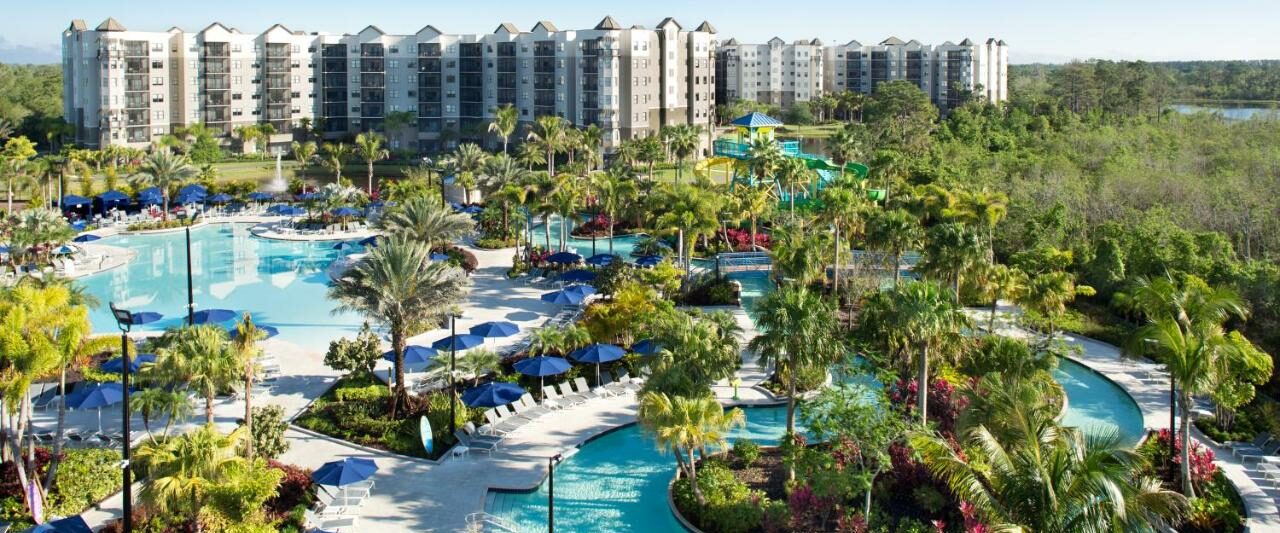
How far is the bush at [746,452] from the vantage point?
24469mm

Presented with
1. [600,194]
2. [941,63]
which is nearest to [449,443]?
[600,194]

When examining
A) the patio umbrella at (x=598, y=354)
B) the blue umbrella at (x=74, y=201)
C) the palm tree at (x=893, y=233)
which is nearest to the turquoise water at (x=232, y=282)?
the blue umbrella at (x=74, y=201)

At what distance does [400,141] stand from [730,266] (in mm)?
56871

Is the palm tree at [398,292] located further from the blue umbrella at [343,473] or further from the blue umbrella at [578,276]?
the blue umbrella at [578,276]

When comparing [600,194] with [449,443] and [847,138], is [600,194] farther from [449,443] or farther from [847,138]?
[449,443]

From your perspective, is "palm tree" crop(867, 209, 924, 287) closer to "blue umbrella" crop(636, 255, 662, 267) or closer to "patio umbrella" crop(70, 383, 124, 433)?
"blue umbrella" crop(636, 255, 662, 267)

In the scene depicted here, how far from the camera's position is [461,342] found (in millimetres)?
31375

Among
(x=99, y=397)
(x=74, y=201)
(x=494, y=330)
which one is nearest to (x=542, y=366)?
(x=494, y=330)

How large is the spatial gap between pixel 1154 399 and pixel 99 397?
87.8 feet

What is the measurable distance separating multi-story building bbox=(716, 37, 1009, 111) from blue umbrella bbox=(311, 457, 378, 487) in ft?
390

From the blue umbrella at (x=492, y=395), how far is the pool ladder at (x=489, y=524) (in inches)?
203

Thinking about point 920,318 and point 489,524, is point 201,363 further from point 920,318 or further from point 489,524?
point 920,318

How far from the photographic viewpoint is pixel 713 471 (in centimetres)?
2316

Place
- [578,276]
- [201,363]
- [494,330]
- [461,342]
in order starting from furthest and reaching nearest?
[578,276] → [494,330] → [461,342] → [201,363]
